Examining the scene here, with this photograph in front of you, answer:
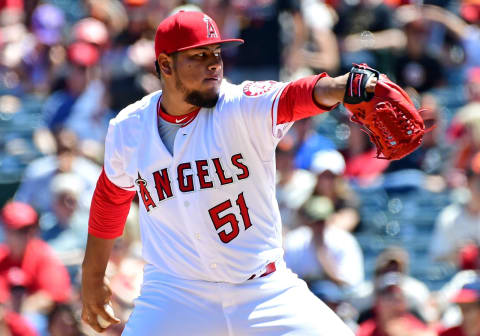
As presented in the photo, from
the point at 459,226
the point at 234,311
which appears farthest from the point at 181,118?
the point at 459,226

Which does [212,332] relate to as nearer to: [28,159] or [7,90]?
[28,159]

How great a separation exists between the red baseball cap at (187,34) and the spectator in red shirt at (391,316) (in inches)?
85.7

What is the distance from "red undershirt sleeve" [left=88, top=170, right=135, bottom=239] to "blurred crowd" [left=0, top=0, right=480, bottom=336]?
5.34 ft

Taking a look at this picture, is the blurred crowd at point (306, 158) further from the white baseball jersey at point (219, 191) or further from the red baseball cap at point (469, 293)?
the white baseball jersey at point (219, 191)

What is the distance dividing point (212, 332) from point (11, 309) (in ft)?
9.05

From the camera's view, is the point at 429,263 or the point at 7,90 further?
the point at 7,90

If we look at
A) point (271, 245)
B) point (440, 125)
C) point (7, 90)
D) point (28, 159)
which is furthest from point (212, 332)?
point (7, 90)

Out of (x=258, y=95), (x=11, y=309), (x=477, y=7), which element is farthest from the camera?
(x=477, y=7)

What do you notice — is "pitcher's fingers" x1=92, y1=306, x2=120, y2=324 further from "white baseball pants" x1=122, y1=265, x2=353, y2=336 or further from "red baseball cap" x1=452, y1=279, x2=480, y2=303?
"red baseball cap" x1=452, y1=279, x2=480, y2=303

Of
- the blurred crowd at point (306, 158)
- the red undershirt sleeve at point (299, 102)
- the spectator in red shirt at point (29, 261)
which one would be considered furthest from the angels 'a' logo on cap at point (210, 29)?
the spectator in red shirt at point (29, 261)

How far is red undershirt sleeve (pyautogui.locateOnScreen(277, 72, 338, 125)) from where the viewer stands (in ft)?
11.0

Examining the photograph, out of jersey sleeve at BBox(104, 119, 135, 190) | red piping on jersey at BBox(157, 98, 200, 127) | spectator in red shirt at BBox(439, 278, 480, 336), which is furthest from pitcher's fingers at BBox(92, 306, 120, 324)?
spectator in red shirt at BBox(439, 278, 480, 336)

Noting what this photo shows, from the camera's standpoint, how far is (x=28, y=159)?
8.21 meters

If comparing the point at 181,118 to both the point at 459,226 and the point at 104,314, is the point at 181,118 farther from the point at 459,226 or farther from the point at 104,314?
the point at 459,226
